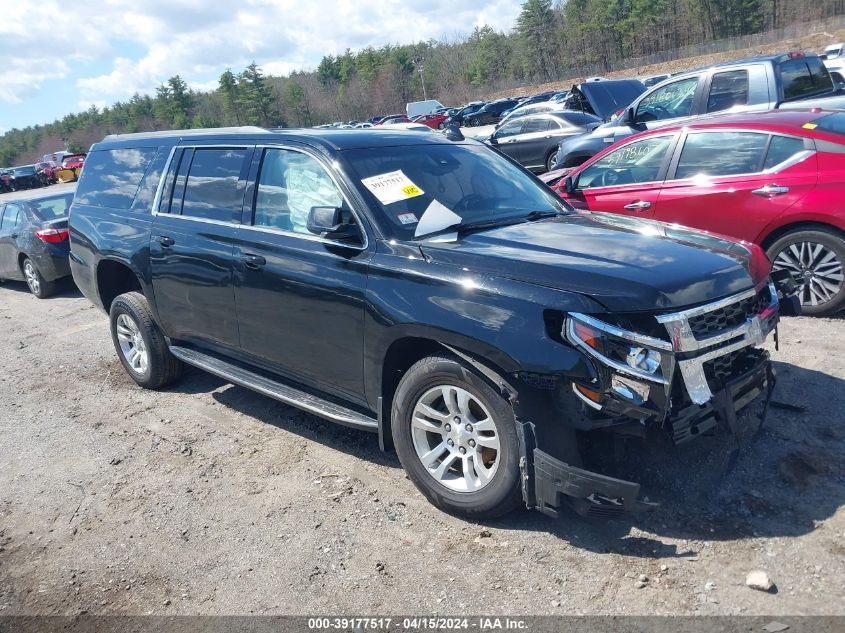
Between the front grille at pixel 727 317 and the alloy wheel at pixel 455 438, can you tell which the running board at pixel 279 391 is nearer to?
the alloy wheel at pixel 455 438

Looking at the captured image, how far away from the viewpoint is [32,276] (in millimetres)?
10781

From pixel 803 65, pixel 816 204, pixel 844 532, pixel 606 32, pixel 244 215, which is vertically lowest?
pixel 844 532

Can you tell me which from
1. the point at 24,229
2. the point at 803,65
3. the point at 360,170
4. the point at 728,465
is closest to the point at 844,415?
the point at 728,465

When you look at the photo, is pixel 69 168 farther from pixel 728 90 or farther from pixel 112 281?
pixel 728 90

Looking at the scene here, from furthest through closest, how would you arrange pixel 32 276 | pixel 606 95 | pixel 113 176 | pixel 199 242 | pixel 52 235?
pixel 606 95 → pixel 32 276 → pixel 52 235 → pixel 113 176 → pixel 199 242

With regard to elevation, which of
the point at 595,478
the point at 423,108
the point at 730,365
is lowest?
the point at 595,478

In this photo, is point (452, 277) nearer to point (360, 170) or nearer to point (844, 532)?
point (360, 170)

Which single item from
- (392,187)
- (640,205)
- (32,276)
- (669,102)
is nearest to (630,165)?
(640,205)

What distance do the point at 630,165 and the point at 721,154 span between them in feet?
2.98

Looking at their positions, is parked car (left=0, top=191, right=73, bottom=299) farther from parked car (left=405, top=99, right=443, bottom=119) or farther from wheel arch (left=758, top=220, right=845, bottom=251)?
parked car (left=405, top=99, right=443, bottom=119)

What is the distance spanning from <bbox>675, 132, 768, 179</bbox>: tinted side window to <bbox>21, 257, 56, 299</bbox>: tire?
9230mm

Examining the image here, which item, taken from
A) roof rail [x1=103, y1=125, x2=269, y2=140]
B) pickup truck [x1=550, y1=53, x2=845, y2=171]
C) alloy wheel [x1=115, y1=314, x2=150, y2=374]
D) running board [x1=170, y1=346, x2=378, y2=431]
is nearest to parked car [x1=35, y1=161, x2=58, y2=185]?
pickup truck [x1=550, y1=53, x2=845, y2=171]

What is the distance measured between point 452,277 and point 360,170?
3.47 ft

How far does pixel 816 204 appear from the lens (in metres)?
5.55
